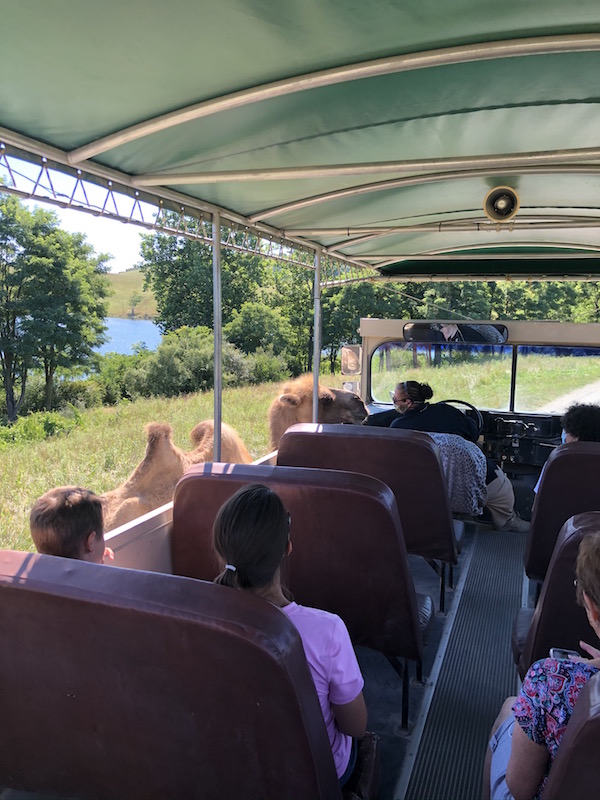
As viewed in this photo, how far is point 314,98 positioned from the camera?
2.18 meters

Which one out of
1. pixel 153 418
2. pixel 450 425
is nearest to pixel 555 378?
pixel 450 425

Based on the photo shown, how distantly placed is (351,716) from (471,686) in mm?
→ 1249

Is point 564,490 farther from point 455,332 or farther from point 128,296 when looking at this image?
point 128,296

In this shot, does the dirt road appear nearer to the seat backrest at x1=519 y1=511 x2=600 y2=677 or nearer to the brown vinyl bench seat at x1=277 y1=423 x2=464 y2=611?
the brown vinyl bench seat at x1=277 y1=423 x2=464 y2=611

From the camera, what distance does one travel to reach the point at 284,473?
224 cm

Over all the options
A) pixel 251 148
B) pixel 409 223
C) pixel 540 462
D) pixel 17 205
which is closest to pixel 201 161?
pixel 251 148

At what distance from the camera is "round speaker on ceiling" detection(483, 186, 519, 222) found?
3312 millimetres

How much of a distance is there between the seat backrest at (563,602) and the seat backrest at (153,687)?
84 cm

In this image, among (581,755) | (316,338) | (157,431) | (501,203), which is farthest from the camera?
(316,338)

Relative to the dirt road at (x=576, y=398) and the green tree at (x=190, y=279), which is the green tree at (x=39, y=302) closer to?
the green tree at (x=190, y=279)

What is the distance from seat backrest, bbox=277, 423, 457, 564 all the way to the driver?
91 cm

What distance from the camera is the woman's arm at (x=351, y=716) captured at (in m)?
1.44

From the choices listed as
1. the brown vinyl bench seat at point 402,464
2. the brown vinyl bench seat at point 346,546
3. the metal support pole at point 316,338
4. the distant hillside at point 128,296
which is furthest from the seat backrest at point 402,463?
the distant hillside at point 128,296

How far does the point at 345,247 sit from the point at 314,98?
10.2ft
